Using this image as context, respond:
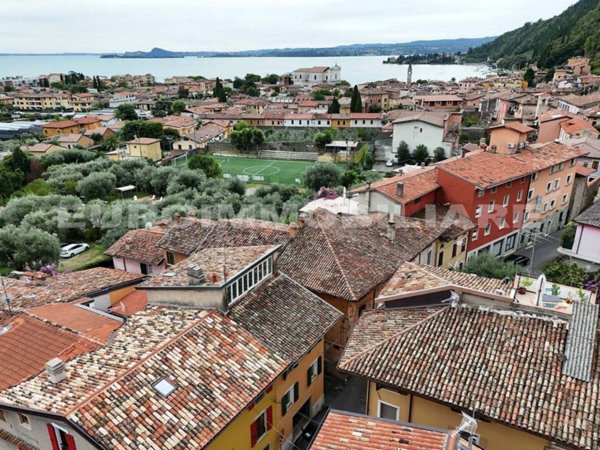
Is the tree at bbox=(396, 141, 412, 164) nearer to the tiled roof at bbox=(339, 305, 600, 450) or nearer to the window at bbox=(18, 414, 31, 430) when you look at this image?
the tiled roof at bbox=(339, 305, 600, 450)

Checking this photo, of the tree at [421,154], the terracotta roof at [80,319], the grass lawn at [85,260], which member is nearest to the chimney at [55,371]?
the terracotta roof at [80,319]

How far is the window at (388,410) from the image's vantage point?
41.2 feet

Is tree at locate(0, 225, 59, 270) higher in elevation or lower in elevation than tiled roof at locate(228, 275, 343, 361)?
lower

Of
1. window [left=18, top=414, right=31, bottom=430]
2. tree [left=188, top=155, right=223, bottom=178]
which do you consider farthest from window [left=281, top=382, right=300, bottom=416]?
tree [left=188, top=155, right=223, bottom=178]

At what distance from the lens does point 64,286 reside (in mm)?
→ 21078

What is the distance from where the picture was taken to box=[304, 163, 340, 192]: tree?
177 feet

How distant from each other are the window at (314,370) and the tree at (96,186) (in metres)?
43.6

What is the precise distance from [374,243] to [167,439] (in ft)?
48.8

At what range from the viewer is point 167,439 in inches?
403

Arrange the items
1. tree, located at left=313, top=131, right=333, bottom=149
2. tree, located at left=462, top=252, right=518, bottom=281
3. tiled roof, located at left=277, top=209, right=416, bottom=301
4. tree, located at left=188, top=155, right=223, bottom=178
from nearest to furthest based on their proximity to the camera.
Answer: tiled roof, located at left=277, top=209, right=416, bottom=301, tree, located at left=462, top=252, right=518, bottom=281, tree, located at left=188, top=155, right=223, bottom=178, tree, located at left=313, top=131, right=333, bottom=149

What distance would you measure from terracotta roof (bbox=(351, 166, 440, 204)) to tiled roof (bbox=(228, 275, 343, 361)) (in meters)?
11.8

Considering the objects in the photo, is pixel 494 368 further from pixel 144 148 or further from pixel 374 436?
pixel 144 148

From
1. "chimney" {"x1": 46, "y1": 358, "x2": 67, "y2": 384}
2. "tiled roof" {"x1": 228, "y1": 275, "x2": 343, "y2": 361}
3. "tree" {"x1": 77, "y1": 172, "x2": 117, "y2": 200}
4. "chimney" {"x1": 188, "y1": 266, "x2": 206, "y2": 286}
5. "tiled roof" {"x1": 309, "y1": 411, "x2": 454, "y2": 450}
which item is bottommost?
"tree" {"x1": 77, "y1": 172, "x2": 117, "y2": 200}

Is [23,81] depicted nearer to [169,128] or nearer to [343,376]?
[169,128]
